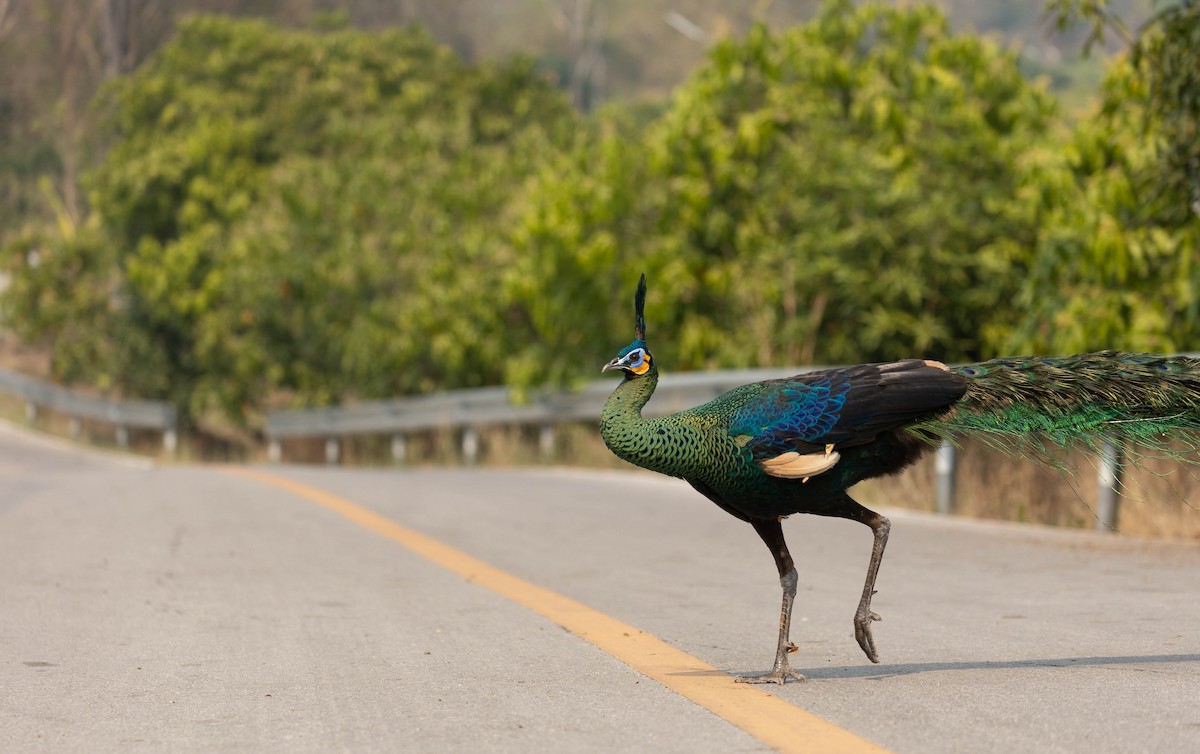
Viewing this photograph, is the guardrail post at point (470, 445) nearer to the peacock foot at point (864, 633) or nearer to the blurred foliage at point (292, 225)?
the blurred foliage at point (292, 225)

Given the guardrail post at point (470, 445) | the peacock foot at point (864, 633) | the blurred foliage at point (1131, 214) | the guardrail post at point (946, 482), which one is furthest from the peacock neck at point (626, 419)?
the guardrail post at point (470, 445)

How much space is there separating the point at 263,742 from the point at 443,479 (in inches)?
507

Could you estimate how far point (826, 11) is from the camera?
72.5 ft

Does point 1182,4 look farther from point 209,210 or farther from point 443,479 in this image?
point 209,210

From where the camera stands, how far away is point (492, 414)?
22797 mm

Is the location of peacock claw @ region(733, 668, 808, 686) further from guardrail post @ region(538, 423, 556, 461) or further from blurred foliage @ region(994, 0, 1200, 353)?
guardrail post @ region(538, 423, 556, 461)

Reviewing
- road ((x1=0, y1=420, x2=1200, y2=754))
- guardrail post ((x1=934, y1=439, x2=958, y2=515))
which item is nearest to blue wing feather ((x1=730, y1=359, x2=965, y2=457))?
road ((x1=0, y1=420, x2=1200, y2=754))

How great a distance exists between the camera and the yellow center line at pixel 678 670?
5.52 m

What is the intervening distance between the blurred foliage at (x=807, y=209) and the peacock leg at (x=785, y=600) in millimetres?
12605

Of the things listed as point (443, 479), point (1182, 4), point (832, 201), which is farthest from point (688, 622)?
point (832, 201)

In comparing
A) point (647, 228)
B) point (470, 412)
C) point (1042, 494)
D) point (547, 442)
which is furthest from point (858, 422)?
point (470, 412)

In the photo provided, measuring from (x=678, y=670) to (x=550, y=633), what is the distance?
1.20 meters

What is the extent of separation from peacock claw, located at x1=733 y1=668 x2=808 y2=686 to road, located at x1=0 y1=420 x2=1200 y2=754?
0.17 feet

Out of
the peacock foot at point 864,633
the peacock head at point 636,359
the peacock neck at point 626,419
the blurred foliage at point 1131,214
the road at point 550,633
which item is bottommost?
the road at point 550,633
